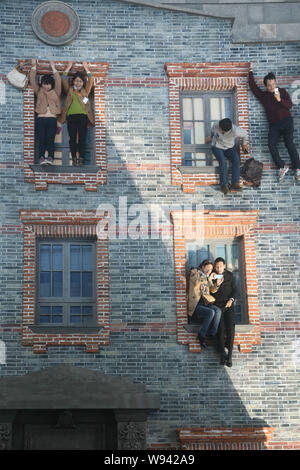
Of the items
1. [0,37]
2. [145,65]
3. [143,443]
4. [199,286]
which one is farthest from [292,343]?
[0,37]

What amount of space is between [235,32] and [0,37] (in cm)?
521

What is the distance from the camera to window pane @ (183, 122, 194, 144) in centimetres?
1889

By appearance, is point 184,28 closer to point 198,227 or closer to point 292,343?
point 198,227

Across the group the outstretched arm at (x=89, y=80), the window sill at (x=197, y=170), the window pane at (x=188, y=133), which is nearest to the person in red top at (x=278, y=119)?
the window sill at (x=197, y=170)

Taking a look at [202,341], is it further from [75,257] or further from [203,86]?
[203,86]

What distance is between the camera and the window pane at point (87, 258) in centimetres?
1791

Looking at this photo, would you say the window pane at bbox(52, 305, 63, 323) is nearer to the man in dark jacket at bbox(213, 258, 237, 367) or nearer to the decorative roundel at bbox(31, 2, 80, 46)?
the man in dark jacket at bbox(213, 258, 237, 367)

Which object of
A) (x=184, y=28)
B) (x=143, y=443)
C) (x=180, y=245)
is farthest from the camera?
(x=184, y=28)

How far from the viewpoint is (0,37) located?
736 inches

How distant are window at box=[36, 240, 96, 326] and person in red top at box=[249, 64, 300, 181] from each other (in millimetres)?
4393

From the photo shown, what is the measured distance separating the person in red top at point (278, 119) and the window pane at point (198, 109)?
49.4 inches

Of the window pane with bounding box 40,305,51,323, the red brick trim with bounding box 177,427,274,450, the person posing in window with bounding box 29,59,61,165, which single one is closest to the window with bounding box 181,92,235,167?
the person posing in window with bounding box 29,59,61,165

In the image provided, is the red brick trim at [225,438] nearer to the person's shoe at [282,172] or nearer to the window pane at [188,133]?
the person's shoe at [282,172]

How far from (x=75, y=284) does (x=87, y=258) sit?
610mm
